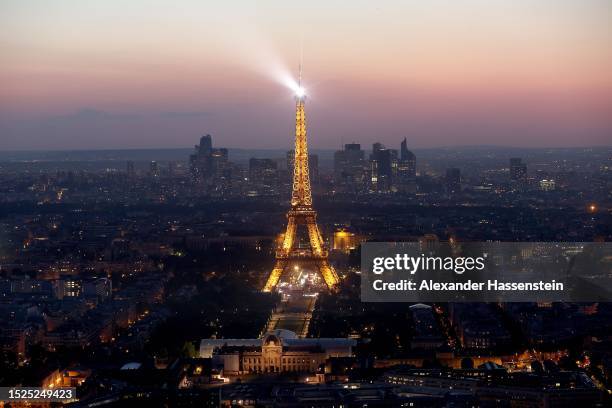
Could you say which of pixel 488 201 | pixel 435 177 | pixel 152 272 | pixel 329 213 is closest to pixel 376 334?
pixel 152 272

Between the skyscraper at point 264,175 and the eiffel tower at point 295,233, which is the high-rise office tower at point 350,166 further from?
the eiffel tower at point 295,233

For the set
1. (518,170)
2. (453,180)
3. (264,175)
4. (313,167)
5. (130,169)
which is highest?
(313,167)

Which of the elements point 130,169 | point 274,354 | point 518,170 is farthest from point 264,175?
point 274,354

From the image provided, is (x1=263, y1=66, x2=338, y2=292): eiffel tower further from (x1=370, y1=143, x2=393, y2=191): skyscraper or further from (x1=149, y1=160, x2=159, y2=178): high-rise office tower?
A: (x1=149, y1=160, x2=159, y2=178): high-rise office tower

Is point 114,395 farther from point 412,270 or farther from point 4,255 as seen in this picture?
point 4,255

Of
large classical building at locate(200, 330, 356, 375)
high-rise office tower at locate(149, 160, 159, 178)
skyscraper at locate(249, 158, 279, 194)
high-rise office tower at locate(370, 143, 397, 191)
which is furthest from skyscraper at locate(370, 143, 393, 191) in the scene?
large classical building at locate(200, 330, 356, 375)

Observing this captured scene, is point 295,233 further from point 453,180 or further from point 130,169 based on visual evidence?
point 130,169
